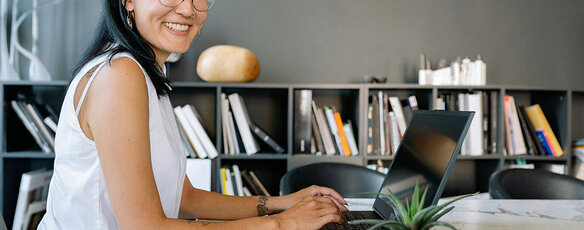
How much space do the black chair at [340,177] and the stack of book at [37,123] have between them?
159 centimetres

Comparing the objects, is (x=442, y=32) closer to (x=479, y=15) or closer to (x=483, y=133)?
(x=479, y=15)

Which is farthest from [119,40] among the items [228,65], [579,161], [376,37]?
[579,161]

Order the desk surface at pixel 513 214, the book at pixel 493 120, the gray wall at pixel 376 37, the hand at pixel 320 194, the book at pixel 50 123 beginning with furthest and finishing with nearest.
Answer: the gray wall at pixel 376 37 → the book at pixel 493 120 → the book at pixel 50 123 → the hand at pixel 320 194 → the desk surface at pixel 513 214

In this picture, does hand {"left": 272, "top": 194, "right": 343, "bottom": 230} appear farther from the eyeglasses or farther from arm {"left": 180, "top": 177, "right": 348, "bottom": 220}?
the eyeglasses

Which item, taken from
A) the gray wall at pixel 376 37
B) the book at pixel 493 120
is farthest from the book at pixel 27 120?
the book at pixel 493 120

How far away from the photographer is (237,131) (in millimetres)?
2809

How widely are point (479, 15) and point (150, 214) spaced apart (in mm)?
2937

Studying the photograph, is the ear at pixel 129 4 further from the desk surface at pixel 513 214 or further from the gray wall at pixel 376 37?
the gray wall at pixel 376 37

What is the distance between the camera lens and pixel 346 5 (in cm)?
314

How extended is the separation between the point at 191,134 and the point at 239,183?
0.43 metres

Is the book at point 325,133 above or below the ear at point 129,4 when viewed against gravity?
below

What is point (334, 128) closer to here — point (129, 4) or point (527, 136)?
point (527, 136)

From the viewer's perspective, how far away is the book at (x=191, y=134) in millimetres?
2732

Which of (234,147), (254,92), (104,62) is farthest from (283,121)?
(104,62)
